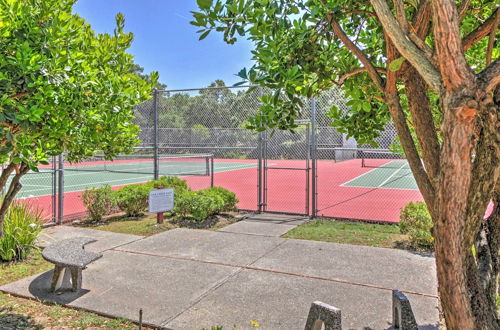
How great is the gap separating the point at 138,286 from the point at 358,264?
2.73m

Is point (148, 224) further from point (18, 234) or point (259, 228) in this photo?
point (18, 234)

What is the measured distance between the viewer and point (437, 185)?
1.62 meters

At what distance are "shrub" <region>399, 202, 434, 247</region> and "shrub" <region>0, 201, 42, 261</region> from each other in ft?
18.3

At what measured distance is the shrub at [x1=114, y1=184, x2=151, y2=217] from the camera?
25.5 ft

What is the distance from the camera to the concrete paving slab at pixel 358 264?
14.0 feet

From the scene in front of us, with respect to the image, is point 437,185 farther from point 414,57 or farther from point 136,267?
point 136,267

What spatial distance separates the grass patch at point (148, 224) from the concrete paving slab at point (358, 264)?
2105 mm

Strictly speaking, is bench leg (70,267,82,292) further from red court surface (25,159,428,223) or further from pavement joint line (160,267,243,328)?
red court surface (25,159,428,223)

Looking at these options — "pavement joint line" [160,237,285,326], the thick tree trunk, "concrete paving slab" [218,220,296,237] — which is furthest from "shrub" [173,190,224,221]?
the thick tree trunk

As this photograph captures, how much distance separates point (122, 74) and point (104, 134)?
22.5 inches

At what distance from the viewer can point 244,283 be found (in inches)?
166

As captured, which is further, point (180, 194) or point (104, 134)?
point (180, 194)

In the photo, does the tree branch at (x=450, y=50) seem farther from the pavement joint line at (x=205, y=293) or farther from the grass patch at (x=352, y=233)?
the grass patch at (x=352, y=233)

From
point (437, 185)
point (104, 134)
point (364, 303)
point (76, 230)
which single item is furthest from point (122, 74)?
point (76, 230)
